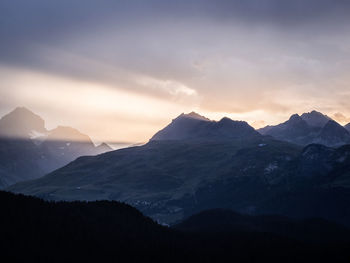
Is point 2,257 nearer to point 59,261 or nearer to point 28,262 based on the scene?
point 28,262

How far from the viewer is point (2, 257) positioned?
190m

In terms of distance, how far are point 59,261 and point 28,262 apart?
41.1 feet

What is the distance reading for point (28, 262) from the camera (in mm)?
190875

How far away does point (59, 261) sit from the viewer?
7766 inches

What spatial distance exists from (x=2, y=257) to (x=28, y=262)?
400 inches

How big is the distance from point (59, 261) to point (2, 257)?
72.9 ft

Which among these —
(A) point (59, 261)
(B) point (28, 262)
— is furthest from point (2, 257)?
(A) point (59, 261)
